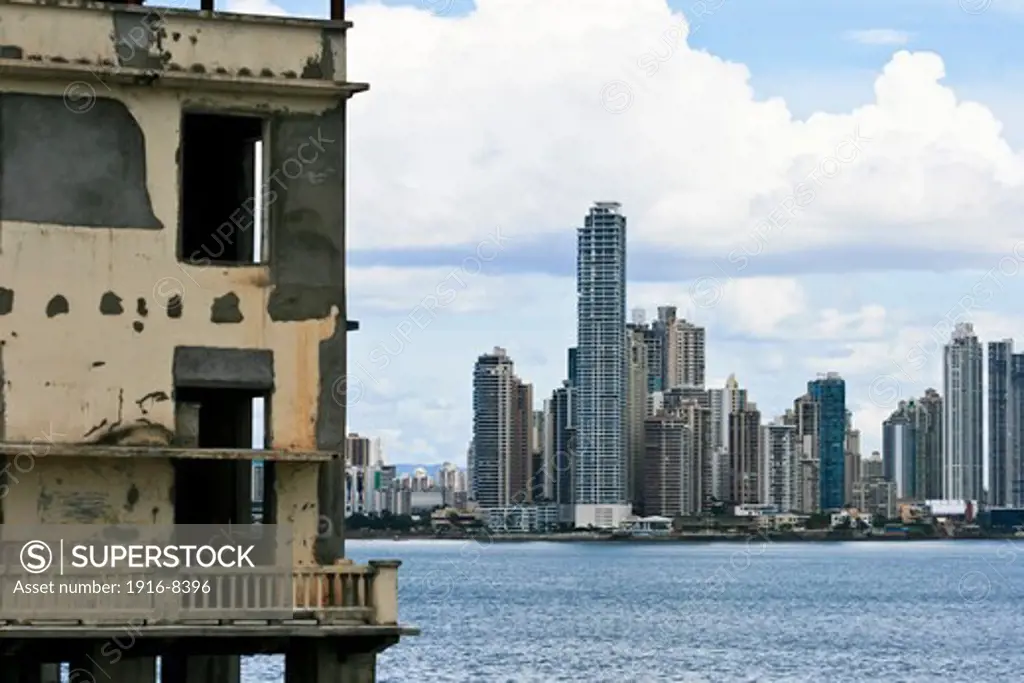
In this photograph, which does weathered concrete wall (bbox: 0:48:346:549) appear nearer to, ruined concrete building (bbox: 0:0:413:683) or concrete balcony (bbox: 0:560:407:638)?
ruined concrete building (bbox: 0:0:413:683)

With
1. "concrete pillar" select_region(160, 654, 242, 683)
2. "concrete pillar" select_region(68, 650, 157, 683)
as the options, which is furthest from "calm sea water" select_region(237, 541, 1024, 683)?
"concrete pillar" select_region(68, 650, 157, 683)

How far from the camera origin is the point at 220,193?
30594 millimetres

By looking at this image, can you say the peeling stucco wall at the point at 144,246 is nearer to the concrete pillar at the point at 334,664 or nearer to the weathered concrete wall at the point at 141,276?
the weathered concrete wall at the point at 141,276

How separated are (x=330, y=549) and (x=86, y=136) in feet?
15.9

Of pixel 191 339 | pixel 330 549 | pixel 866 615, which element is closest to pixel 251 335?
pixel 191 339

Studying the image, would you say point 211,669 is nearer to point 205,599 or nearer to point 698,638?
point 205,599

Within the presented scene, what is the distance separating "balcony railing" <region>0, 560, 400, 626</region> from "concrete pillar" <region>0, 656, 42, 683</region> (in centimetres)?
89

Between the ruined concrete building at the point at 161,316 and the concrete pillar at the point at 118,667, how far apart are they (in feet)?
0.10

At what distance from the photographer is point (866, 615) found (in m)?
141

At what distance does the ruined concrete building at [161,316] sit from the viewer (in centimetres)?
2564

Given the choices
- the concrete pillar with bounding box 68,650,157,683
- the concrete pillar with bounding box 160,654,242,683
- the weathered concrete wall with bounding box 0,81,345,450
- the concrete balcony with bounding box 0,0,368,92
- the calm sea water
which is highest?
the concrete balcony with bounding box 0,0,368,92

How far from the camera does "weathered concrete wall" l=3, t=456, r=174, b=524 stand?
25625 millimetres

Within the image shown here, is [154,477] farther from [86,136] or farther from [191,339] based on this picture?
[86,136]

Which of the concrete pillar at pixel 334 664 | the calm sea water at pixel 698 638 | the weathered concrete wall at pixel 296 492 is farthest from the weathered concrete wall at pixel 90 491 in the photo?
the calm sea water at pixel 698 638
